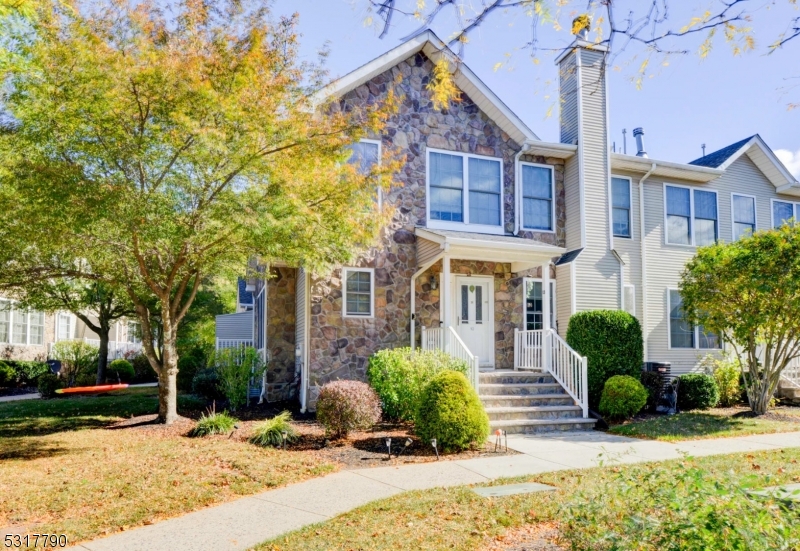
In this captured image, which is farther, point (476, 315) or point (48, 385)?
point (48, 385)

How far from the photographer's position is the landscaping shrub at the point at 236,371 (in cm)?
1295

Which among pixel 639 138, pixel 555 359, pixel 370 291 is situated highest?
pixel 639 138

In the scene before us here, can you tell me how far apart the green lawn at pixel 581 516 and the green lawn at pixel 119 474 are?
1.68 meters

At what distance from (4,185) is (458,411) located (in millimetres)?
6945

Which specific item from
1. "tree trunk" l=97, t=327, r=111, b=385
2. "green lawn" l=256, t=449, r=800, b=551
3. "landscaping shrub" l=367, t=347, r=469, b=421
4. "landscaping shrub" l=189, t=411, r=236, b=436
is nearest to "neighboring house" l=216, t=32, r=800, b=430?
"landscaping shrub" l=367, t=347, r=469, b=421

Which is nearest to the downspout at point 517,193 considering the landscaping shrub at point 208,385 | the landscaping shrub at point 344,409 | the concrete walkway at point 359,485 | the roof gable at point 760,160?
the concrete walkway at point 359,485

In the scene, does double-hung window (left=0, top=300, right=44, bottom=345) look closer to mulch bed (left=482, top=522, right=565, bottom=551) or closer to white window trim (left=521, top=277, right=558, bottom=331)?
white window trim (left=521, top=277, right=558, bottom=331)

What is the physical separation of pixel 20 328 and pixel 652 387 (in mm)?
20396

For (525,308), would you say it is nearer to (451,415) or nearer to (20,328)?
(451,415)

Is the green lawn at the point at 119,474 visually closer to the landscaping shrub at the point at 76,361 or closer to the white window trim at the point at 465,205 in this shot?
the white window trim at the point at 465,205

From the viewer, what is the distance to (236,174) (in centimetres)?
911

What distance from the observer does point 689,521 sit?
349 centimetres

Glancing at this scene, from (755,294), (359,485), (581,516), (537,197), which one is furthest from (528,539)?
(537,197)

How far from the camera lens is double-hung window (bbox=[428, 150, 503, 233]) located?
1330cm
